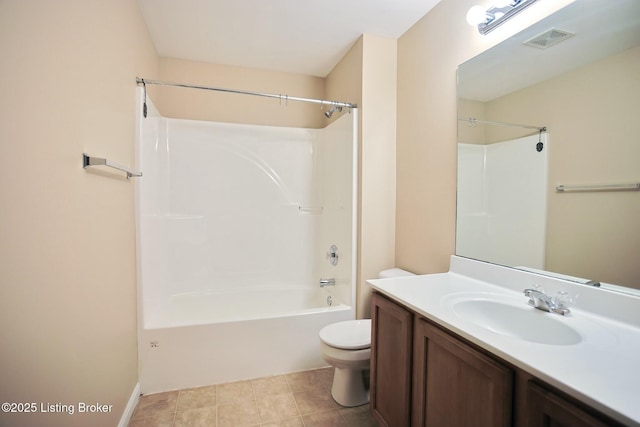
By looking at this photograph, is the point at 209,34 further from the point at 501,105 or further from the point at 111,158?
the point at 501,105

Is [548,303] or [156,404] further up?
[548,303]

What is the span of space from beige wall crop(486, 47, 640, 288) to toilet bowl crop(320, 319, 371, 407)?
1.09m

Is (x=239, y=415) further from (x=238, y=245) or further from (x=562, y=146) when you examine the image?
(x=562, y=146)

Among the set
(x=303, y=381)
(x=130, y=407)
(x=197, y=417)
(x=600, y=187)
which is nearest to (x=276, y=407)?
(x=303, y=381)

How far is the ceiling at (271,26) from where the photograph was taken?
1.93 m

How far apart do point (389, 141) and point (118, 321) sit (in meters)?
2.16

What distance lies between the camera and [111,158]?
1.49 m

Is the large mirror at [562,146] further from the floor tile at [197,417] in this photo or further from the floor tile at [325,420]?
the floor tile at [197,417]

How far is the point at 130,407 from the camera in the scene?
5.55 ft

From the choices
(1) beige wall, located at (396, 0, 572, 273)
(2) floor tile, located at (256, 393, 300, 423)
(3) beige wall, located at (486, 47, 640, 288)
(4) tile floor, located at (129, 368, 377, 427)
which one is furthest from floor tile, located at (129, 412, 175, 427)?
(3) beige wall, located at (486, 47, 640, 288)

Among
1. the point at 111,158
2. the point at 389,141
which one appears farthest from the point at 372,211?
the point at 111,158

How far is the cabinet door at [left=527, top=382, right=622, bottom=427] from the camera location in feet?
2.03

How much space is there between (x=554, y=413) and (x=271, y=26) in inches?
101

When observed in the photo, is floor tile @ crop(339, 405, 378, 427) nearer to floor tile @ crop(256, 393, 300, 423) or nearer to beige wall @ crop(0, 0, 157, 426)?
floor tile @ crop(256, 393, 300, 423)
